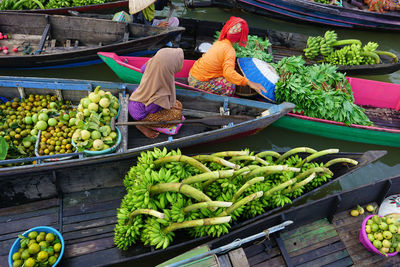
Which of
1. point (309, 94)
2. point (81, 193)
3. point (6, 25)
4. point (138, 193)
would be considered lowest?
point (81, 193)

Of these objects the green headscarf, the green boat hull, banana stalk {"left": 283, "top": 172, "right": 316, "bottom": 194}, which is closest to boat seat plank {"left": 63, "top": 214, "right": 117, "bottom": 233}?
banana stalk {"left": 283, "top": 172, "right": 316, "bottom": 194}

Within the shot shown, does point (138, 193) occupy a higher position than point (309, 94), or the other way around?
point (309, 94)

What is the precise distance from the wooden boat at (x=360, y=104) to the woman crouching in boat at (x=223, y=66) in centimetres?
39

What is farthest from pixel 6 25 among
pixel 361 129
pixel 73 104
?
pixel 361 129

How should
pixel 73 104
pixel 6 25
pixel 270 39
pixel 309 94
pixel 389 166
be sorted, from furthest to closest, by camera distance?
pixel 270 39 → pixel 6 25 → pixel 389 166 → pixel 309 94 → pixel 73 104

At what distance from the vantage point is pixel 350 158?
14.4ft

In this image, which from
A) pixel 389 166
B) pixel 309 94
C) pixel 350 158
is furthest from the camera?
pixel 389 166

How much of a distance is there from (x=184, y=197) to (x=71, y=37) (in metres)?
5.94

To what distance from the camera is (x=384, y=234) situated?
3.60 meters

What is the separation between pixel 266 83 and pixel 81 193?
416 centimetres

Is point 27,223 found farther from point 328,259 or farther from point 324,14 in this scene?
point 324,14

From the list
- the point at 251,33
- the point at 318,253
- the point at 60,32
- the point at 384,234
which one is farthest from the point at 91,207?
the point at 251,33

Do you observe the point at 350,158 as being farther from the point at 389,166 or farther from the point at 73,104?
the point at 73,104

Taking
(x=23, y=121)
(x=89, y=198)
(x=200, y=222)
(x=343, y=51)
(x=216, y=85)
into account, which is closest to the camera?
(x=200, y=222)
